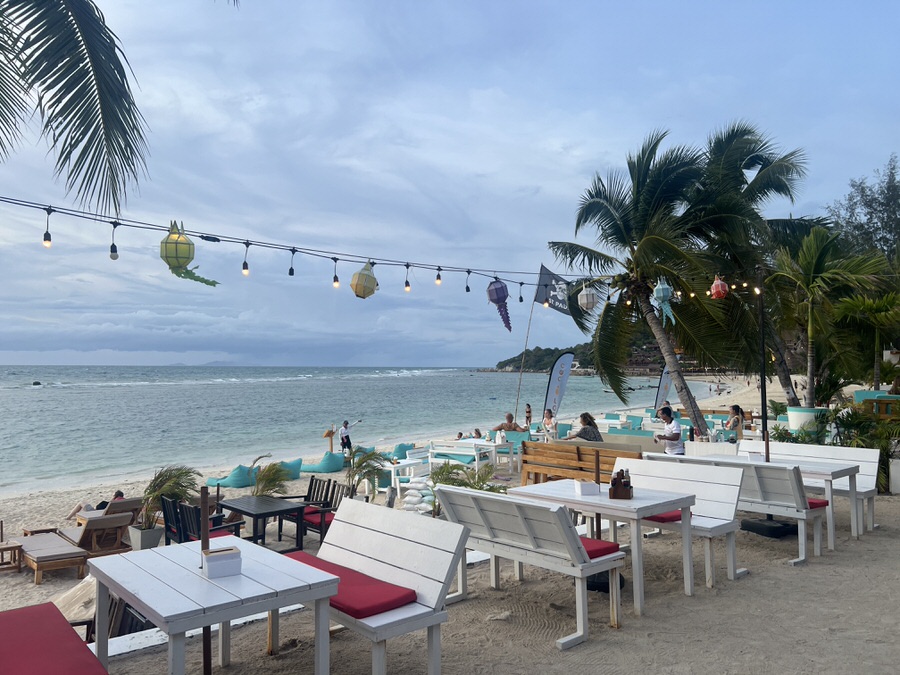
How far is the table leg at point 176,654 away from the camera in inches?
89.7

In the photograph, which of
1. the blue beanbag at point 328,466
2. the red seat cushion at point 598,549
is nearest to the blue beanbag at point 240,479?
the blue beanbag at point 328,466

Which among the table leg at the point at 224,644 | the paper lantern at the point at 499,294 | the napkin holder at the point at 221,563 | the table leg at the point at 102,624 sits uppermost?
the paper lantern at the point at 499,294

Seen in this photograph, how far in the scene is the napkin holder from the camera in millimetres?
2619

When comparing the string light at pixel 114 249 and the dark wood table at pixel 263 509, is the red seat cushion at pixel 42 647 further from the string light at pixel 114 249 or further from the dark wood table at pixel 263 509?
the string light at pixel 114 249

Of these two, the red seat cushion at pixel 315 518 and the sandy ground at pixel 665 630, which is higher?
the sandy ground at pixel 665 630

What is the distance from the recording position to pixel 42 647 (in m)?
2.40

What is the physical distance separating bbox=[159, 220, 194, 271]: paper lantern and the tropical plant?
2321 millimetres

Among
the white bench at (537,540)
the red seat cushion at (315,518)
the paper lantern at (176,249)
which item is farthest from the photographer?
the red seat cushion at (315,518)

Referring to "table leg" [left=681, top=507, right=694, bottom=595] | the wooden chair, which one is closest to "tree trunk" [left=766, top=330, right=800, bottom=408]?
"table leg" [left=681, top=507, right=694, bottom=595]

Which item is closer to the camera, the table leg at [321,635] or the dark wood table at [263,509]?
the table leg at [321,635]

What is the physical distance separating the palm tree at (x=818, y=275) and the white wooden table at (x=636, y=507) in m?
8.03

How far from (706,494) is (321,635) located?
318 centimetres

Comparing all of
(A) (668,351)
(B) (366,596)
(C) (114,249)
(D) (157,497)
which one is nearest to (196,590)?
(B) (366,596)

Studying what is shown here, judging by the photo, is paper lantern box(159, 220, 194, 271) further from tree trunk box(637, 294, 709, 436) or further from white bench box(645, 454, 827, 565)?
tree trunk box(637, 294, 709, 436)
